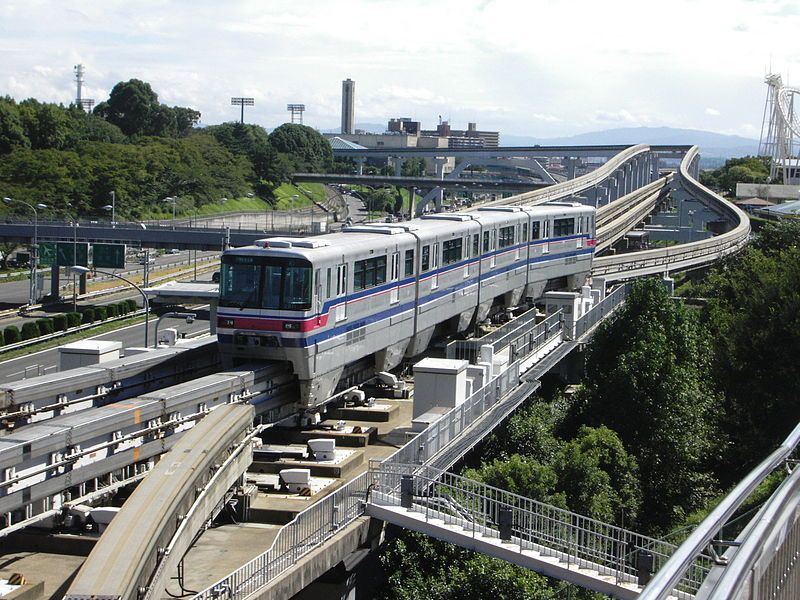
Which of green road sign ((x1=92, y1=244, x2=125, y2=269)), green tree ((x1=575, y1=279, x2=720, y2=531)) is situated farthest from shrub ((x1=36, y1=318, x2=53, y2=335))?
green tree ((x1=575, y1=279, x2=720, y2=531))

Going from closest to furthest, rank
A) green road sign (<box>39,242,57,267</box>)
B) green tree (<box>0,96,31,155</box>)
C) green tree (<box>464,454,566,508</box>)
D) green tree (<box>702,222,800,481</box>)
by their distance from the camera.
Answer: green tree (<box>464,454,566,508</box>) < green tree (<box>702,222,800,481</box>) < green road sign (<box>39,242,57,267</box>) < green tree (<box>0,96,31,155</box>)

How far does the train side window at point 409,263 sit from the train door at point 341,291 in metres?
4.26

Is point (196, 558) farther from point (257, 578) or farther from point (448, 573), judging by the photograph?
point (448, 573)

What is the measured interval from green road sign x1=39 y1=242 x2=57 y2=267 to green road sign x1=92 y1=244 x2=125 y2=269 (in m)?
2.11

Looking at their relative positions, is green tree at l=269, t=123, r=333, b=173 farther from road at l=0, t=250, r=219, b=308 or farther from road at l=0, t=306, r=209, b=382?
road at l=0, t=306, r=209, b=382

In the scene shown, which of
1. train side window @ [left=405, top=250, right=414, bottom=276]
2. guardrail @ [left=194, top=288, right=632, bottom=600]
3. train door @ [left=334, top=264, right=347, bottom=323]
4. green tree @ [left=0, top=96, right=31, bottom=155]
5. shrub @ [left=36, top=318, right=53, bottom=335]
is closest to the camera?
guardrail @ [left=194, top=288, right=632, bottom=600]

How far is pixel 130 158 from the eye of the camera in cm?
9575

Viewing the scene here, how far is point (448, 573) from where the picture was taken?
673 inches

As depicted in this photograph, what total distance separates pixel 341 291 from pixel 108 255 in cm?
4296

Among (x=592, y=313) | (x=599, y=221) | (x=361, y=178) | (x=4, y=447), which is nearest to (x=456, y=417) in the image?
(x=4, y=447)

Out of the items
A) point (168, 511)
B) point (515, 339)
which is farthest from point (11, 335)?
point (168, 511)

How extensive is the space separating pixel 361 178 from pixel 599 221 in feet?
144

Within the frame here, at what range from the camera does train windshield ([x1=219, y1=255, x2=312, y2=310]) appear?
68.1 feet

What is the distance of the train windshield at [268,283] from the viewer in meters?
20.8
